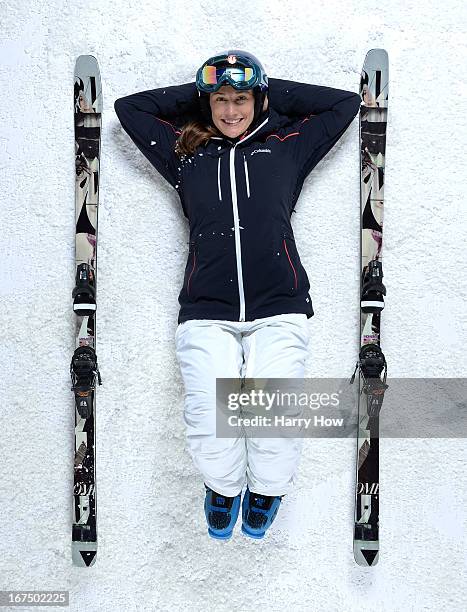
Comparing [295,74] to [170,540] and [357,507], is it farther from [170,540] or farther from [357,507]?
[170,540]

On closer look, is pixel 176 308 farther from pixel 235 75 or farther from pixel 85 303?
pixel 235 75

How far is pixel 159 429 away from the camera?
2105 mm

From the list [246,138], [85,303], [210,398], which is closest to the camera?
[210,398]

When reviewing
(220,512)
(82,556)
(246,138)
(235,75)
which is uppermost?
(235,75)

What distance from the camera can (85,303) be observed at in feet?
6.81

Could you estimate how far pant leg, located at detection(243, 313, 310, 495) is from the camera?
1.85 metres

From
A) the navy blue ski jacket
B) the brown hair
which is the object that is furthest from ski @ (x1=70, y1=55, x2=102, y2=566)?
the brown hair

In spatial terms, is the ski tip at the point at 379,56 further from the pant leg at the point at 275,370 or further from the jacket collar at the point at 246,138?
the pant leg at the point at 275,370

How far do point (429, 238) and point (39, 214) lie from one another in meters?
1.38

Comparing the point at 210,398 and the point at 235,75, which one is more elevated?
the point at 235,75

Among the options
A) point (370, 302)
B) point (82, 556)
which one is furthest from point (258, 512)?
point (370, 302)

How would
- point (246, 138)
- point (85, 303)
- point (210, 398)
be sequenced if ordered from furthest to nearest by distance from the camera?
point (85, 303), point (246, 138), point (210, 398)

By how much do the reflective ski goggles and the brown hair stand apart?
0.12m

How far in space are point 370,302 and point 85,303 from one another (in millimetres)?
965
